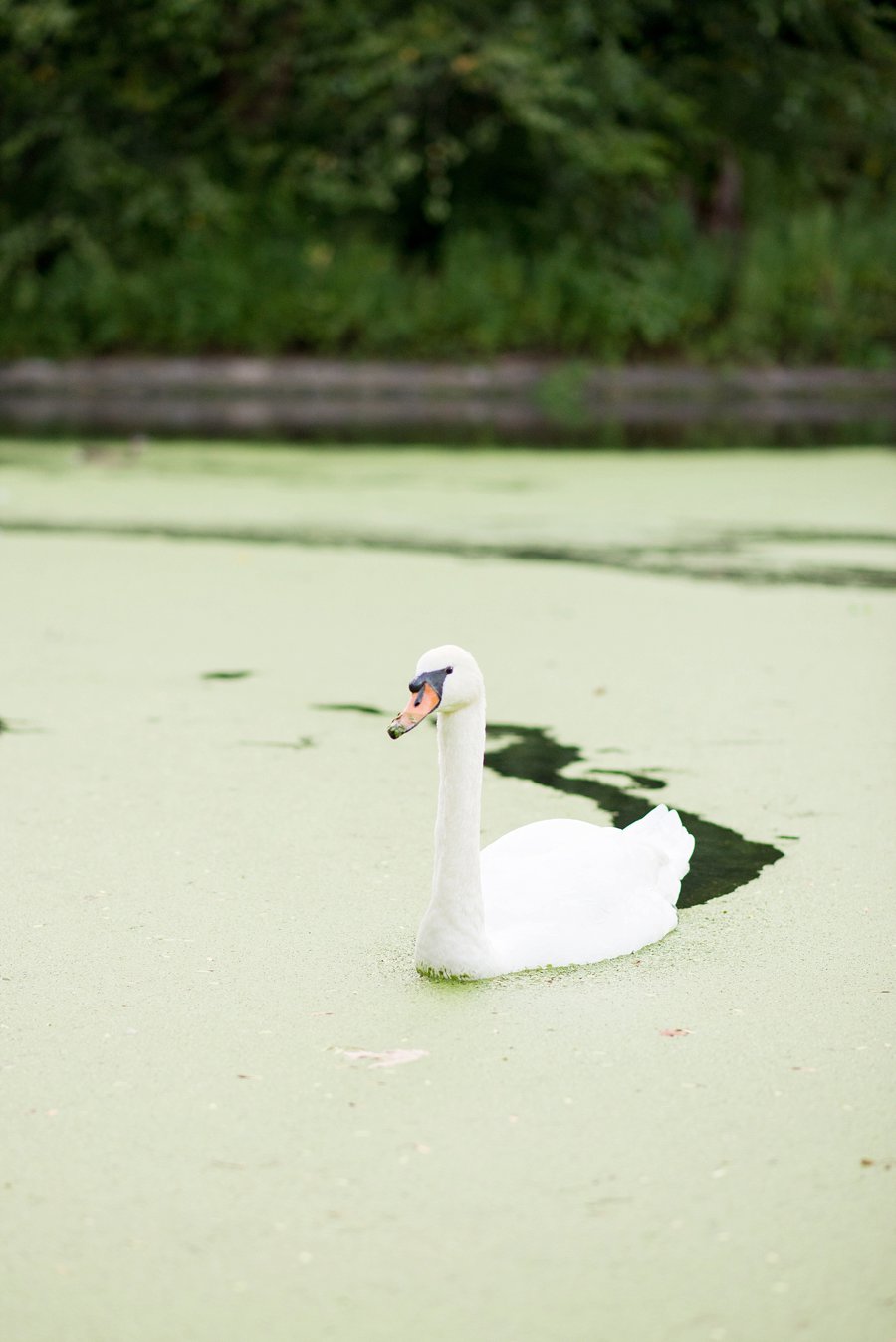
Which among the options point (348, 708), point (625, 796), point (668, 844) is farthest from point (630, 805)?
point (348, 708)

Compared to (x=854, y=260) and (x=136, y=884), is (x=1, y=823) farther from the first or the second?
(x=854, y=260)

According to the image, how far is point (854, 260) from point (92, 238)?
5.91 meters

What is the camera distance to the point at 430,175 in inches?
610

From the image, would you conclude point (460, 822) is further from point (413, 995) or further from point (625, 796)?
point (625, 796)

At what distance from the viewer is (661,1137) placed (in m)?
2.12

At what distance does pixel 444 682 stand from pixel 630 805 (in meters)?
1.04

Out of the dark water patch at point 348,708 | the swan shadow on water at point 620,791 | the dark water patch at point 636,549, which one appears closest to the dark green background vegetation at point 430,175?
the dark water patch at point 636,549

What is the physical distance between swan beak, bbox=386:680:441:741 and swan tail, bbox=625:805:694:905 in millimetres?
518

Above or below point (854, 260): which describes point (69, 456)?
below

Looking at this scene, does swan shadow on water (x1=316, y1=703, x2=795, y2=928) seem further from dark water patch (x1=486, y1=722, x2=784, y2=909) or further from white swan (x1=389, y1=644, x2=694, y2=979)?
white swan (x1=389, y1=644, x2=694, y2=979)

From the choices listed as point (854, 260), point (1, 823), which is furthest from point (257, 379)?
point (1, 823)

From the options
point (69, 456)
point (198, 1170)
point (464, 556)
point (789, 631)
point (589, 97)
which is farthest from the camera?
point (589, 97)

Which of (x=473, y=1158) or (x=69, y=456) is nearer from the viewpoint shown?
(x=473, y=1158)

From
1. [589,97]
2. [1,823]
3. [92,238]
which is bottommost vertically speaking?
[1,823]
